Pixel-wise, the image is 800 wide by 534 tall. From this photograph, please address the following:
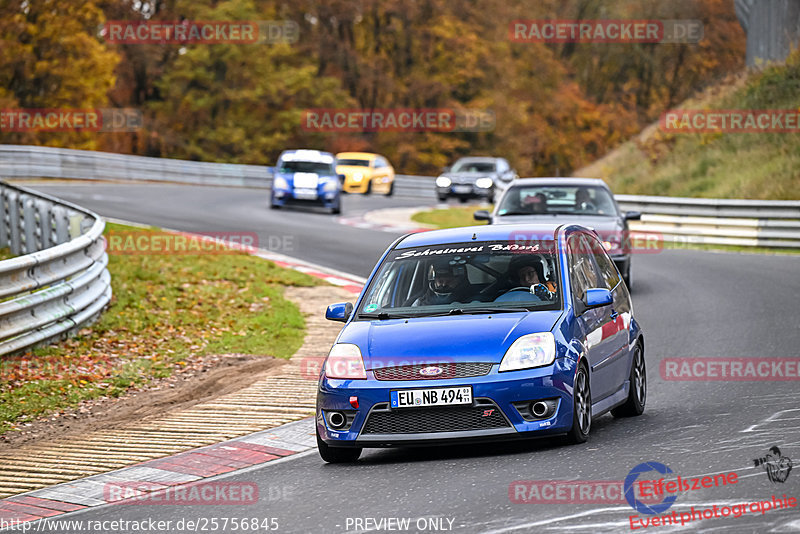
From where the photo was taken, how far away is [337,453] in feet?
27.5

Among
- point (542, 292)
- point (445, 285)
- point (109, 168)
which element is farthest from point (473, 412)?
point (109, 168)

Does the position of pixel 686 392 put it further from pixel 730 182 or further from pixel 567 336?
pixel 730 182

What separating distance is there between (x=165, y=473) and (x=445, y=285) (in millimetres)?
2346

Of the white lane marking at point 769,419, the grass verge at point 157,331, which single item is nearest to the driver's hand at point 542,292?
the white lane marking at point 769,419

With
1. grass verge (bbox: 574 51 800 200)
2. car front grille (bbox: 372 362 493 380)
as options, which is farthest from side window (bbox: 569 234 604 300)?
grass verge (bbox: 574 51 800 200)

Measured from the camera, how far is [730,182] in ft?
109

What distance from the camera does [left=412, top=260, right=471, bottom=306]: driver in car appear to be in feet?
29.6

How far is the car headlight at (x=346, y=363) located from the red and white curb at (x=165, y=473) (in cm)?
91

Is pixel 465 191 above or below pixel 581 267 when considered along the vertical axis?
Result: below

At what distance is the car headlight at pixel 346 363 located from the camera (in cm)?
818

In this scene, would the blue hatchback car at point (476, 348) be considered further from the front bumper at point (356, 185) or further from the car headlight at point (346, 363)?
the front bumper at point (356, 185)

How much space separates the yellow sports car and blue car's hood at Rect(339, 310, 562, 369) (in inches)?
1507

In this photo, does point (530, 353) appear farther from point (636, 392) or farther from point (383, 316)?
point (636, 392)

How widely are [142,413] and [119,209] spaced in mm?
22432
